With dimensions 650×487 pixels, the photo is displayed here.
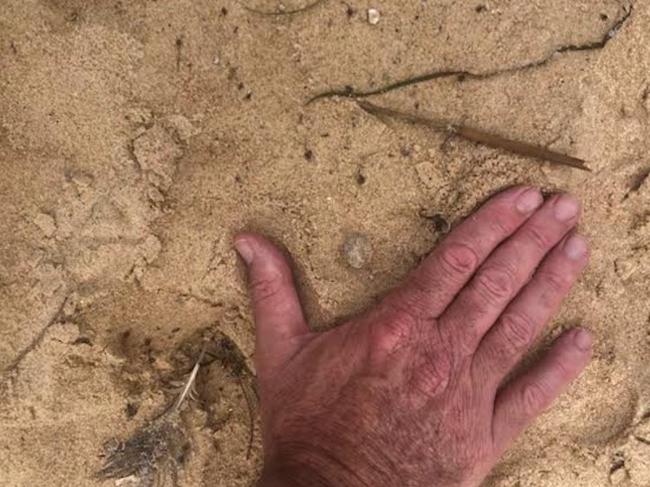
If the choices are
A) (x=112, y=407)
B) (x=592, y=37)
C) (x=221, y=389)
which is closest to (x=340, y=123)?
(x=592, y=37)

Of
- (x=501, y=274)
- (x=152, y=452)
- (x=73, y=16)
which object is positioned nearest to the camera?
(x=73, y=16)

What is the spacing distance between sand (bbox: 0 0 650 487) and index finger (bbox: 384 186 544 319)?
2.2 inches

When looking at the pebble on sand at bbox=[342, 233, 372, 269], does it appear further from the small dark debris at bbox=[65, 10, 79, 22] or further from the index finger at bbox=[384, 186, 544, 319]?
the small dark debris at bbox=[65, 10, 79, 22]

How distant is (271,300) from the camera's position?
87.0 inches

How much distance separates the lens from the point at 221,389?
2426mm

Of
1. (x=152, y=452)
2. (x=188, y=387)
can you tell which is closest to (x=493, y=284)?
(x=188, y=387)

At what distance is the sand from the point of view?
84.0 inches

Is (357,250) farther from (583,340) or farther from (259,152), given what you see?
(583,340)

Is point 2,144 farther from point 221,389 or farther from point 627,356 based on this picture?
point 627,356

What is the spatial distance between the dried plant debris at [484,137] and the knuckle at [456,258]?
1.09 ft

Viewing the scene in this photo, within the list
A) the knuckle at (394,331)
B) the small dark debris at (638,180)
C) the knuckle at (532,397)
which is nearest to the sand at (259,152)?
the small dark debris at (638,180)

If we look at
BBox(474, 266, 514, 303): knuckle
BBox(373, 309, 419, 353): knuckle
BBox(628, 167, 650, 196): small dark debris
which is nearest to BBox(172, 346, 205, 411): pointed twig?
BBox(373, 309, 419, 353): knuckle

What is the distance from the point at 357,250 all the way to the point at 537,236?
57 centimetres

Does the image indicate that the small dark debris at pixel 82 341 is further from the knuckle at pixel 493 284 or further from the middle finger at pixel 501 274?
the knuckle at pixel 493 284
